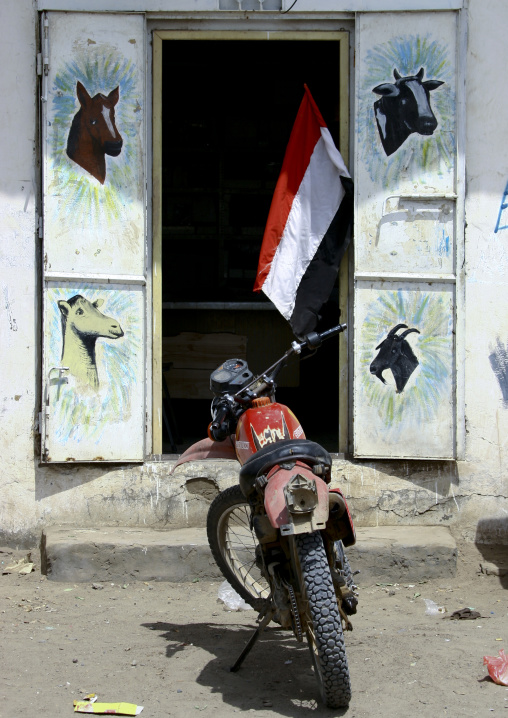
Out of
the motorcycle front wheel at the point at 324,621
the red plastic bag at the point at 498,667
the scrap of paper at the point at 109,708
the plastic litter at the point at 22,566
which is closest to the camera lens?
the motorcycle front wheel at the point at 324,621

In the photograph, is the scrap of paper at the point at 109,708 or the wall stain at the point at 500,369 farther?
the wall stain at the point at 500,369

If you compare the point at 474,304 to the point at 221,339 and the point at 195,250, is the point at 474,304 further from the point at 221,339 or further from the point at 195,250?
the point at 195,250

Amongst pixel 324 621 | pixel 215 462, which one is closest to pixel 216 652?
pixel 324 621

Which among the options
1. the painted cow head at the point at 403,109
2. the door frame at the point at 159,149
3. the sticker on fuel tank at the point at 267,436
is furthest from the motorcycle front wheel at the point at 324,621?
the painted cow head at the point at 403,109

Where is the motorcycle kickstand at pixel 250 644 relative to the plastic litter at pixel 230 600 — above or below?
above

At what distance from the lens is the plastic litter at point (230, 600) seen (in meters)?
4.57

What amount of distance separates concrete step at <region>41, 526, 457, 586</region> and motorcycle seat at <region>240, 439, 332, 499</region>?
5.83ft

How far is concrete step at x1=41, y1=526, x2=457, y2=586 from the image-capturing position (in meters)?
4.91

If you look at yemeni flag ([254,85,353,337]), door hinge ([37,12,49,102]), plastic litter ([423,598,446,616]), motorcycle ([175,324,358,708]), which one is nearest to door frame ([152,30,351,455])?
yemeni flag ([254,85,353,337])

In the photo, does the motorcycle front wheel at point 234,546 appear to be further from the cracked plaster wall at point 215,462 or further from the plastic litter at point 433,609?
the cracked plaster wall at point 215,462

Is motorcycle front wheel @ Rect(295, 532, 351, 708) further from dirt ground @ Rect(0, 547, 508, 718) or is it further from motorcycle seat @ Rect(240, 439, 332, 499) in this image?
motorcycle seat @ Rect(240, 439, 332, 499)

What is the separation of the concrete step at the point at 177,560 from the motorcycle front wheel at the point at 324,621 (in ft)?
6.00

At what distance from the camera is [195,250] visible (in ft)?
32.2

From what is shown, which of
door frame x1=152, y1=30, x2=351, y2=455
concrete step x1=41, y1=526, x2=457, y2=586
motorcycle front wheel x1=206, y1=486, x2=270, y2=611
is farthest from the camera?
door frame x1=152, y1=30, x2=351, y2=455
